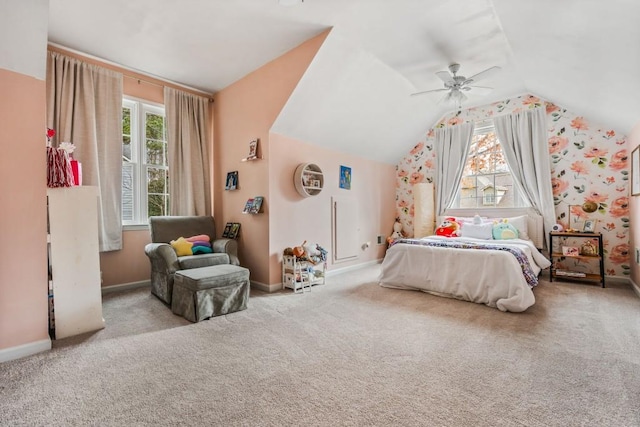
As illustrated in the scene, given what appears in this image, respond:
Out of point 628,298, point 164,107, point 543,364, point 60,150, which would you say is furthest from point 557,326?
point 164,107

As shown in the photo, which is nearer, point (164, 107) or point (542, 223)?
point (164, 107)

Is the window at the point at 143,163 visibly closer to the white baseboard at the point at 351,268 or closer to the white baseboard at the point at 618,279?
the white baseboard at the point at 351,268

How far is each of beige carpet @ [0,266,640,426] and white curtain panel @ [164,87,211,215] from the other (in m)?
1.75

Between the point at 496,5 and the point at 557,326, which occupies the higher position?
the point at 496,5

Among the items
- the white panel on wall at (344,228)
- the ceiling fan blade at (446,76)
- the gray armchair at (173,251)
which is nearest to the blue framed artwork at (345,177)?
the white panel on wall at (344,228)

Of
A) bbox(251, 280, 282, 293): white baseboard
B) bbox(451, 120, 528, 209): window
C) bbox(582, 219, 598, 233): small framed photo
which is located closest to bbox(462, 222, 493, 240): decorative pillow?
bbox(451, 120, 528, 209): window

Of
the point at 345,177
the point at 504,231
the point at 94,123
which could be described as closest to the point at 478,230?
the point at 504,231

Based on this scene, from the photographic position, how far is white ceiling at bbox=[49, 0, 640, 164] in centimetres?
243

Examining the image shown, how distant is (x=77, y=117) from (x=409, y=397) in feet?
14.0

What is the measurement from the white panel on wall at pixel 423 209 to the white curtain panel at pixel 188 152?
3646 mm

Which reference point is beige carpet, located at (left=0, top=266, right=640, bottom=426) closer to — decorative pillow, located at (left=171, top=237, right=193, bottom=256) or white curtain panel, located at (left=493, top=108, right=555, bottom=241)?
decorative pillow, located at (left=171, top=237, right=193, bottom=256)

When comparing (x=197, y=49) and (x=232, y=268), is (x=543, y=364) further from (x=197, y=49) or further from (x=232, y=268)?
(x=197, y=49)

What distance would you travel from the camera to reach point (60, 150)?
239cm

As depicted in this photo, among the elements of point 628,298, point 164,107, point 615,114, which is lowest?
point 628,298
